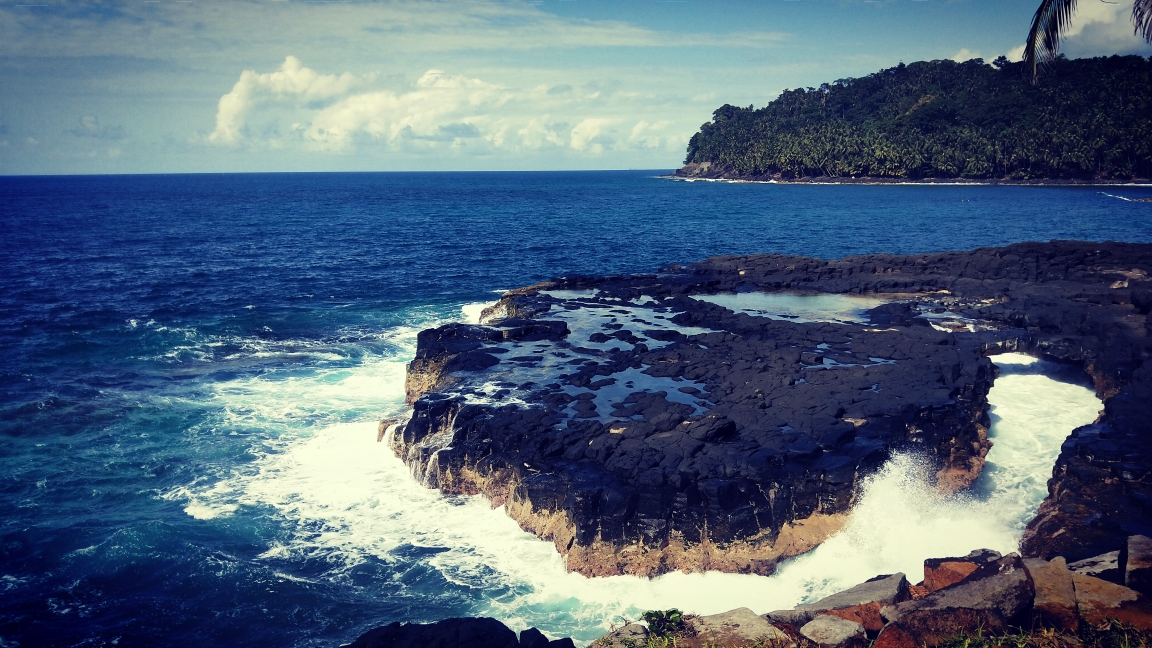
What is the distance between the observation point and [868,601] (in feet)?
44.9

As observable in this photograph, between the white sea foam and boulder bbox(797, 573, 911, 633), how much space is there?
21.4 meters

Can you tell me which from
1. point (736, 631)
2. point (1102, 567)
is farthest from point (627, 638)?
point (1102, 567)

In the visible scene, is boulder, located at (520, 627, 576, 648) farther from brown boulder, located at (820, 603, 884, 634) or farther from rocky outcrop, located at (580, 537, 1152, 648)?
brown boulder, located at (820, 603, 884, 634)

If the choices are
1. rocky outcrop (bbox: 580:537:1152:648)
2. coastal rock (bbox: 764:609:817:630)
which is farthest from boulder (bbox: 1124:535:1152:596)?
coastal rock (bbox: 764:609:817:630)

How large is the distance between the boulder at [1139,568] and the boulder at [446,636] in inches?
438

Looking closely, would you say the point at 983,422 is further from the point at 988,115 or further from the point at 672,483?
the point at 988,115

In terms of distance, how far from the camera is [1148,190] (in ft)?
409

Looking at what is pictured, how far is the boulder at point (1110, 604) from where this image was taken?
11891 mm

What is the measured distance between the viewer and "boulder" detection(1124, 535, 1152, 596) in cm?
1294

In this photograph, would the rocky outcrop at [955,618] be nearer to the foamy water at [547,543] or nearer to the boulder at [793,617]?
the boulder at [793,617]

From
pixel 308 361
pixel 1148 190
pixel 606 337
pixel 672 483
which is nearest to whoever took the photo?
pixel 672 483

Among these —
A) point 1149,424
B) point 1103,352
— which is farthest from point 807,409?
point 1103,352

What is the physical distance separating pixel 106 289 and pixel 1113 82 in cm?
19059

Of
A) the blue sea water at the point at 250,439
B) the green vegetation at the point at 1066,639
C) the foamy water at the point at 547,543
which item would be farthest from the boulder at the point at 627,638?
the green vegetation at the point at 1066,639
